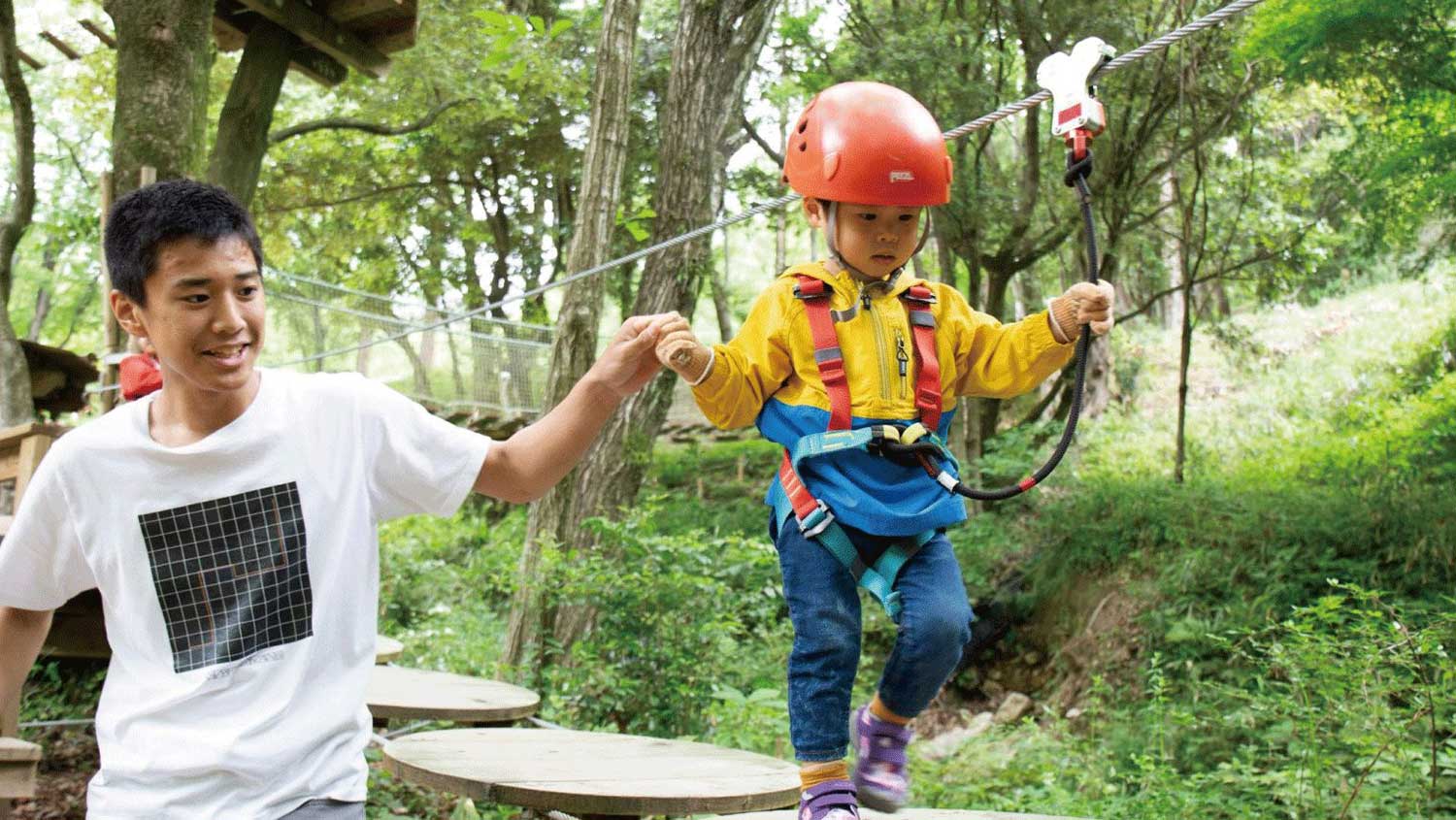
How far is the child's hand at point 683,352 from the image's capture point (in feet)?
8.20

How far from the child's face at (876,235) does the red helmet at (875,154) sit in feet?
0.24

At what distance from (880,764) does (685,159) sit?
4.89 metres

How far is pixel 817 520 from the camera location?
262 centimetres

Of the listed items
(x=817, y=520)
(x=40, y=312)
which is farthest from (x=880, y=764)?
(x=40, y=312)

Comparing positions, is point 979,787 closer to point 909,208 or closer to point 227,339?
Result: point 909,208

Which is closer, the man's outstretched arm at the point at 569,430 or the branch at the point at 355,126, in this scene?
the man's outstretched arm at the point at 569,430

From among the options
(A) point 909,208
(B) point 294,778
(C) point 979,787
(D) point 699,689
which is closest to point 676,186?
(D) point 699,689

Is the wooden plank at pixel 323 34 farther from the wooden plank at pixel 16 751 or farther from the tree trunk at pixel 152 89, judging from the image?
the wooden plank at pixel 16 751

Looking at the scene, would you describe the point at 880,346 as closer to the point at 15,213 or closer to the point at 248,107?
the point at 248,107

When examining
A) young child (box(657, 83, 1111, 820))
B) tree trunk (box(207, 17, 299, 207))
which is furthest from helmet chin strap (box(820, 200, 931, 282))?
tree trunk (box(207, 17, 299, 207))

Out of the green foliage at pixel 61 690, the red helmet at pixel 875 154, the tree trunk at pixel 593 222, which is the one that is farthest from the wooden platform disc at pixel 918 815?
the green foliage at pixel 61 690

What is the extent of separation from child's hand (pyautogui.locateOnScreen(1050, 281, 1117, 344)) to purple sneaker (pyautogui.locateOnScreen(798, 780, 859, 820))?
1.04m

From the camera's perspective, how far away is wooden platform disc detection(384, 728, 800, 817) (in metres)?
2.90

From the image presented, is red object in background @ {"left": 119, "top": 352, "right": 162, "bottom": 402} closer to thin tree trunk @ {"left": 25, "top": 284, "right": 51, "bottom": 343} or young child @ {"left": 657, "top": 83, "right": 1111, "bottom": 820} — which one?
young child @ {"left": 657, "top": 83, "right": 1111, "bottom": 820}
